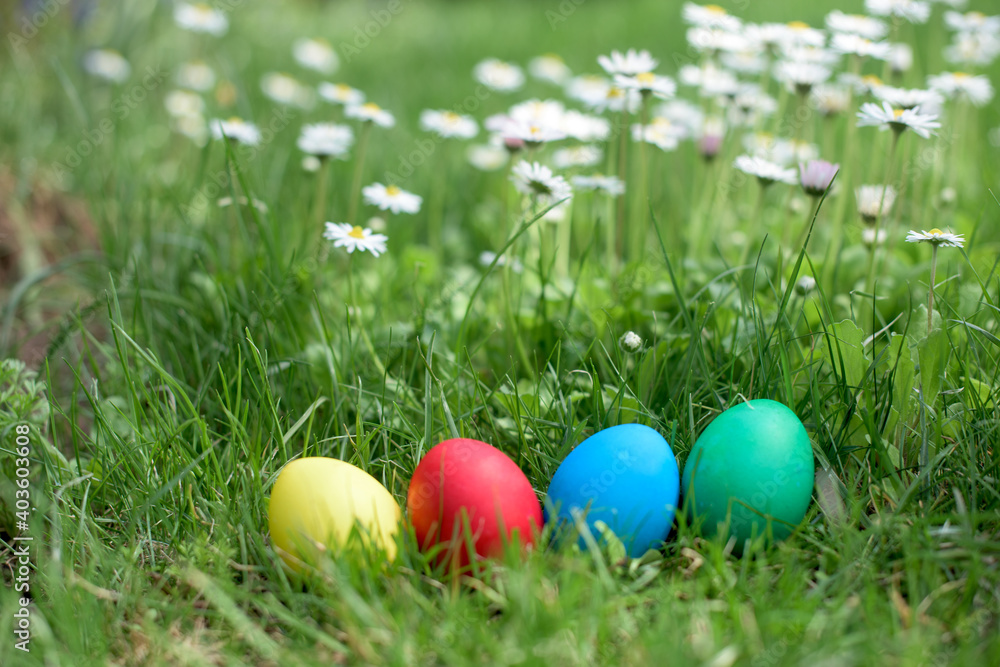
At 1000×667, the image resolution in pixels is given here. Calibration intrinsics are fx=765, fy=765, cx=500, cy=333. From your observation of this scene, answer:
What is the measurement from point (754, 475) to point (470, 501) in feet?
1.46

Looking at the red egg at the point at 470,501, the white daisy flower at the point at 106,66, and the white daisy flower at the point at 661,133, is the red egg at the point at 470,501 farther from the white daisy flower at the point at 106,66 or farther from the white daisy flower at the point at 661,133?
Result: the white daisy flower at the point at 106,66

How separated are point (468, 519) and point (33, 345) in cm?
167

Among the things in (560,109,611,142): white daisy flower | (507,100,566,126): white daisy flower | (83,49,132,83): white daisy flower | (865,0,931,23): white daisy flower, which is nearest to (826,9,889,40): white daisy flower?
(865,0,931,23): white daisy flower

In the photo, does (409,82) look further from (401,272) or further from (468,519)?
(468,519)

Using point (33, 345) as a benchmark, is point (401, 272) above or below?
above

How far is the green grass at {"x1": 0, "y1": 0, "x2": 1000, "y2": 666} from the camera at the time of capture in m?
1.04

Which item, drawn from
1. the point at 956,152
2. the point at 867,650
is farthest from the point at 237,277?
the point at 956,152

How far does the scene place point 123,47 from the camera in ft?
12.7

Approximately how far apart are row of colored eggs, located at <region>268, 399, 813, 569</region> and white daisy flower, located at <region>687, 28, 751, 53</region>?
1132 mm

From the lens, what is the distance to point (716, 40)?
1980mm

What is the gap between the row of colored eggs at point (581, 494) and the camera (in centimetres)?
117

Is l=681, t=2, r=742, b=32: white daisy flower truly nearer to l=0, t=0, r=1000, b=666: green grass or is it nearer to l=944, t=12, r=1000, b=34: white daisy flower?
l=0, t=0, r=1000, b=666: green grass

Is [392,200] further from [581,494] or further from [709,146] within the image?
[709,146]

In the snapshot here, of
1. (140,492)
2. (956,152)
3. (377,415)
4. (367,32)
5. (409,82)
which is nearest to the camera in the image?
(140,492)
